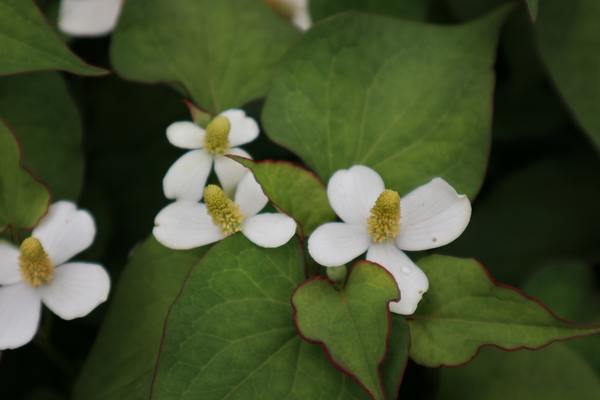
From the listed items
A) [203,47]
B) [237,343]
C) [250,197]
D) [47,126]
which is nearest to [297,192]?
[250,197]

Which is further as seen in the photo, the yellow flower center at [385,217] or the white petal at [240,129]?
the white petal at [240,129]

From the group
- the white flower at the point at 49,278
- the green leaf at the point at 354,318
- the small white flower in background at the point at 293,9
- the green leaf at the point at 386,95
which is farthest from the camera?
the small white flower in background at the point at 293,9

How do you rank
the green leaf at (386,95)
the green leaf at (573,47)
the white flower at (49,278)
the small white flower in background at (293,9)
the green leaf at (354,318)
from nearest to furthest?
the green leaf at (354,318)
the white flower at (49,278)
the green leaf at (386,95)
the green leaf at (573,47)
the small white flower in background at (293,9)

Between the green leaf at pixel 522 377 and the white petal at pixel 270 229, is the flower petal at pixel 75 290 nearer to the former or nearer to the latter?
the white petal at pixel 270 229

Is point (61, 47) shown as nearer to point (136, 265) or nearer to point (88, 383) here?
point (136, 265)

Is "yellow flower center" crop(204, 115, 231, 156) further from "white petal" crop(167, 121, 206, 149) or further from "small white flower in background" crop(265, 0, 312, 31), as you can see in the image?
"small white flower in background" crop(265, 0, 312, 31)

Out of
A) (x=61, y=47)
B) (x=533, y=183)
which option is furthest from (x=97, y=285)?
(x=533, y=183)

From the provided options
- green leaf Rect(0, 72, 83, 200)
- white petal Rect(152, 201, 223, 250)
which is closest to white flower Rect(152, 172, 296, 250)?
white petal Rect(152, 201, 223, 250)

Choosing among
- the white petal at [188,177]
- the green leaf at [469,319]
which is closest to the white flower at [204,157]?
the white petal at [188,177]

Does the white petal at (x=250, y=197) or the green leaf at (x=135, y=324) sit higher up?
the white petal at (x=250, y=197)
